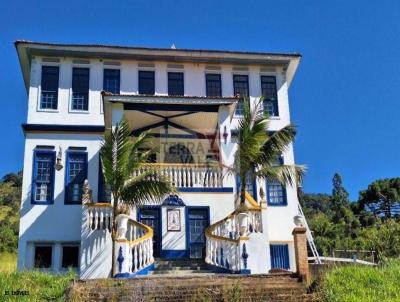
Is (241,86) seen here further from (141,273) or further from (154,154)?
(141,273)

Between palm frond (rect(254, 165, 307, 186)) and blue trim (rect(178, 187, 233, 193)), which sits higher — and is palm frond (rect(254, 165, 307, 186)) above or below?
above

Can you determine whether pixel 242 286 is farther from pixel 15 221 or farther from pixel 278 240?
pixel 15 221

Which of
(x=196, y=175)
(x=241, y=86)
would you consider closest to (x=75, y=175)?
(x=196, y=175)

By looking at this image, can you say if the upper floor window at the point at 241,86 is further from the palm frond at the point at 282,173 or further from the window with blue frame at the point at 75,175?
the window with blue frame at the point at 75,175

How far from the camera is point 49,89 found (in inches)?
866

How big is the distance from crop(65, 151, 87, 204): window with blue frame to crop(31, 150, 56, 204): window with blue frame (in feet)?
2.07

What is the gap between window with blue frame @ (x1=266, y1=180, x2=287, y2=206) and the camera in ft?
71.0

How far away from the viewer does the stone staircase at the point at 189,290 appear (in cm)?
1104

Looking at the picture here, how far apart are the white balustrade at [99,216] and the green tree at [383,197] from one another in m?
38.9

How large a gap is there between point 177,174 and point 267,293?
7449 millimetres

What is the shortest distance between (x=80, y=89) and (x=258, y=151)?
31.7 feet

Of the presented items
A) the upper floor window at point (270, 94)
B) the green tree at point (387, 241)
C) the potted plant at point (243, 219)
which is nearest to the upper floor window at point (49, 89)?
the upper floor window at point (270, 94)

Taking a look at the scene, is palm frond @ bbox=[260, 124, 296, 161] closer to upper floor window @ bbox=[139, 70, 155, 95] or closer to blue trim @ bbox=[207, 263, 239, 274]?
blue trim @ bbox=[207, 263, 239, 274]

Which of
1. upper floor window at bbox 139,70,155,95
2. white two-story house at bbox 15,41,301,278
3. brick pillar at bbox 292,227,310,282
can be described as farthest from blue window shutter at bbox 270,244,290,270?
upper floor window at bbox 139,70,155,95
